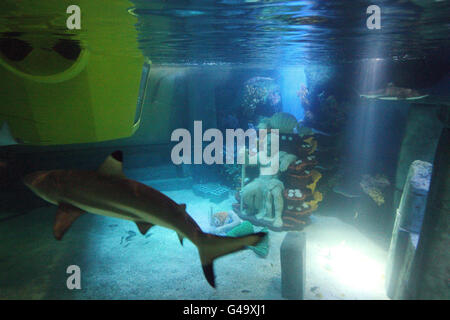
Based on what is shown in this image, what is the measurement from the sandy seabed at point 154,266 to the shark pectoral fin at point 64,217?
13.3ft

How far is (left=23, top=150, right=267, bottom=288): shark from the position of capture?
5.65ft

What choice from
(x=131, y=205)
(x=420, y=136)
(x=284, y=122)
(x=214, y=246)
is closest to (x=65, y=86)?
(x=131, y=205)

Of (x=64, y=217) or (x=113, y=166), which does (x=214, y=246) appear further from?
(x=64, y=217)

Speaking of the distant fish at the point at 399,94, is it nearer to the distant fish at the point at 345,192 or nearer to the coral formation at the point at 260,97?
the distant fish at the point at 345,192

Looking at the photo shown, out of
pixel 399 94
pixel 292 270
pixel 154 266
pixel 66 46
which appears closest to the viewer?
pixel 292 270

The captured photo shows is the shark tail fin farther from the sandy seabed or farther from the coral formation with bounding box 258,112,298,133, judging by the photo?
the coral formation with bounding box 258,112,298,133

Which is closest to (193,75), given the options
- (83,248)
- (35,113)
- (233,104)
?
(233,104)

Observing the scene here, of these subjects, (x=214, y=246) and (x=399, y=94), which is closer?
(x=214, y=246)

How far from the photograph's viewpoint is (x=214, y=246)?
1817mm

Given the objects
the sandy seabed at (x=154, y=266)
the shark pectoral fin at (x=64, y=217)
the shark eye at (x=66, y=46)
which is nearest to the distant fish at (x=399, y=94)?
the sandy seabed at (x=154, y=266)

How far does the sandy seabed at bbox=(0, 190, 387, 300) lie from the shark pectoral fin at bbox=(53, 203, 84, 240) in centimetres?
405

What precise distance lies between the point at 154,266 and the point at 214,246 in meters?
5.35
